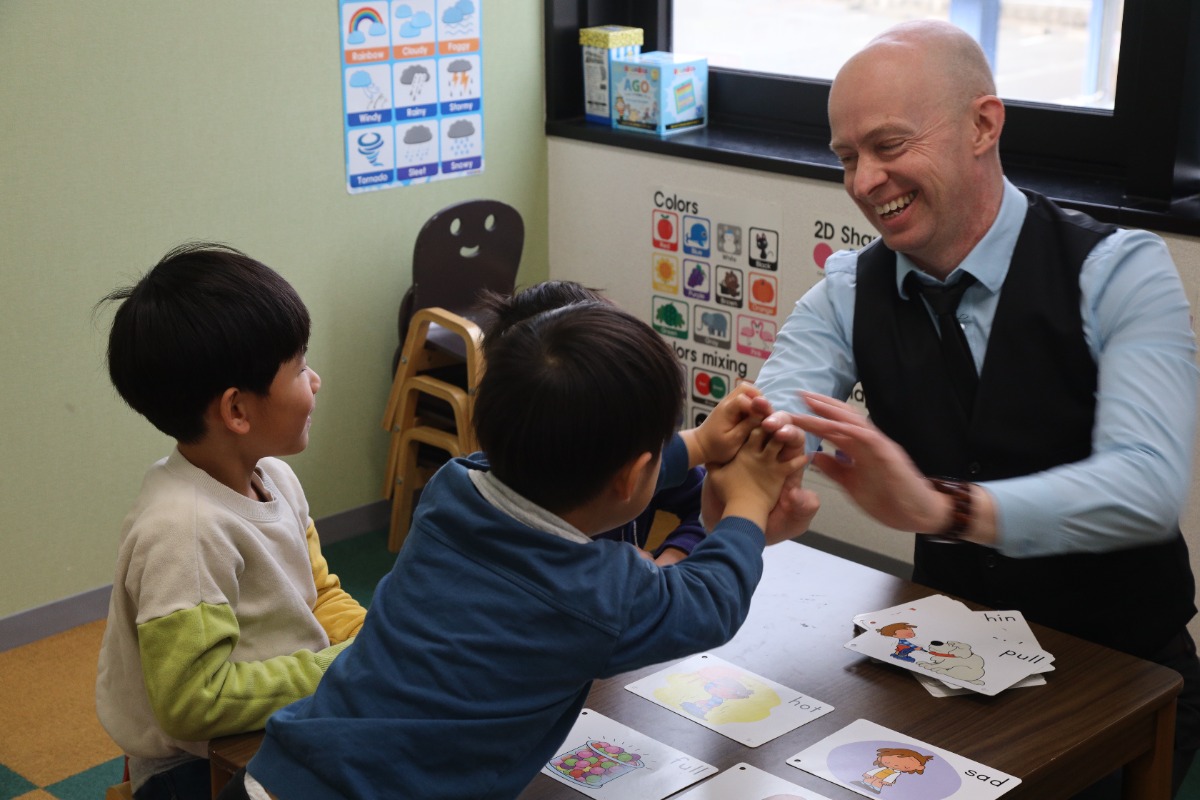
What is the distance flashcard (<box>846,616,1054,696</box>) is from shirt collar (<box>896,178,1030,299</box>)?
471 millimetres

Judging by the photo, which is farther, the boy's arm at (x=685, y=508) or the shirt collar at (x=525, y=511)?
the boy's arm at (x=685, y=508)

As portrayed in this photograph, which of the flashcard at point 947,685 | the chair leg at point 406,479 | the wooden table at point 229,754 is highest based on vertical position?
the flashcard at point 947,685

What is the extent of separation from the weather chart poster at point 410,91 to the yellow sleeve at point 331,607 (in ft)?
6.29

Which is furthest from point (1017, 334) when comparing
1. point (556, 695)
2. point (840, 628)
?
point (556, 695)

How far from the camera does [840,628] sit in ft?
5.61

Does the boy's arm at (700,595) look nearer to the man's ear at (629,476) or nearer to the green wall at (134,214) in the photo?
the man's ear at (629,476)

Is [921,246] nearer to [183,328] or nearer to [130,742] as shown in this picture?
[183,328]

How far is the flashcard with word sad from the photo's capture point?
5.10 feet

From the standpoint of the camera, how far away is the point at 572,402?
118cm

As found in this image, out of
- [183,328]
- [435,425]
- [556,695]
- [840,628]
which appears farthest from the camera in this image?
[435,425]

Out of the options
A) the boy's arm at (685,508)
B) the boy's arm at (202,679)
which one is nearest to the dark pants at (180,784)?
the boy's arm at (202,679)

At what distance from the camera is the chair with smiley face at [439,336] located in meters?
3.48

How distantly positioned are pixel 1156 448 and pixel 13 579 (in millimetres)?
2531

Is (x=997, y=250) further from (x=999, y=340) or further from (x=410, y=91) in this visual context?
(x=410, y=91)
